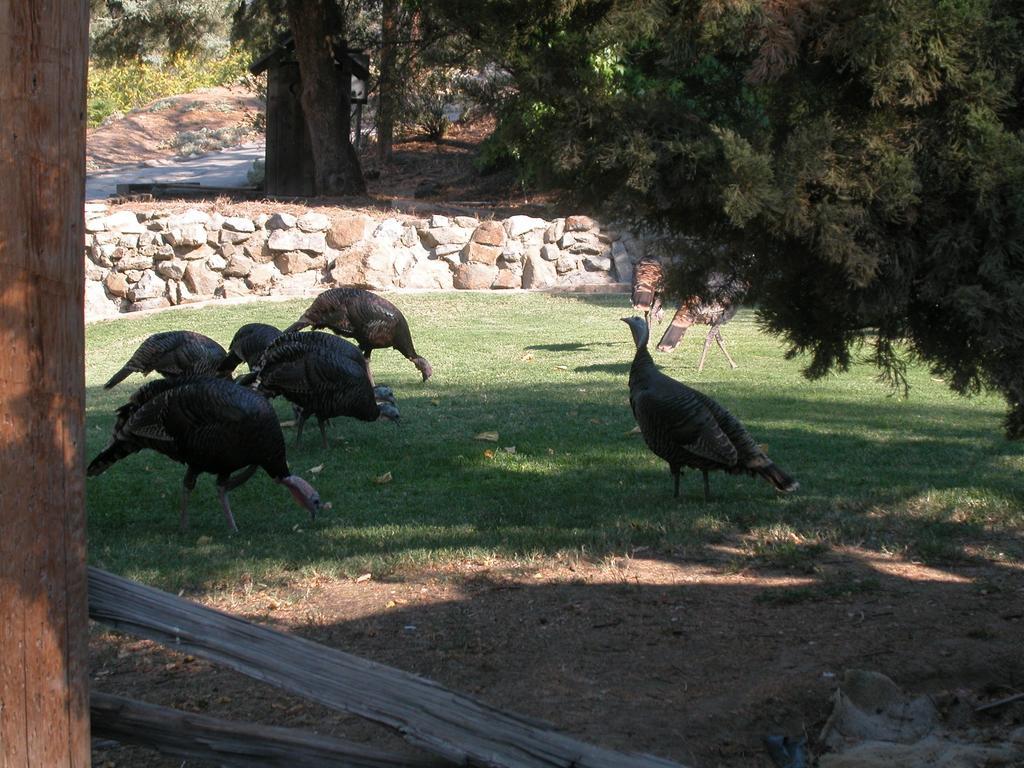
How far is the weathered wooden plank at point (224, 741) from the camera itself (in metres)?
3.04

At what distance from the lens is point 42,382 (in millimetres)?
2768

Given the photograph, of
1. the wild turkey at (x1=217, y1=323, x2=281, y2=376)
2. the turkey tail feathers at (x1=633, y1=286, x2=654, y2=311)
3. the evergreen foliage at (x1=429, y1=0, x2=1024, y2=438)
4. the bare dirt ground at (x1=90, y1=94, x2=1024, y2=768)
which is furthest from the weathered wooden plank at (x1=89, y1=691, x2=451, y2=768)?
the turkey tail feathers at (x1=633, y1=286, x2=654, y2=311)

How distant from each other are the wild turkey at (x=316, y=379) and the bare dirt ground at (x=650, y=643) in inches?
144

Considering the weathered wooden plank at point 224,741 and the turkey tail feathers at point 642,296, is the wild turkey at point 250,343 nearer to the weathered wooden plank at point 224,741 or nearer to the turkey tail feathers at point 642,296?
the turkey tail feathers at point 642,296

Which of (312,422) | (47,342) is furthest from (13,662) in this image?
(312,422)

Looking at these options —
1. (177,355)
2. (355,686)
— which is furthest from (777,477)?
(177,355)

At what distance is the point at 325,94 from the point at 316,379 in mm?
15246

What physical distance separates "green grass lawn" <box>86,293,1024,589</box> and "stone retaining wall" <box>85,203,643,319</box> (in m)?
7.67

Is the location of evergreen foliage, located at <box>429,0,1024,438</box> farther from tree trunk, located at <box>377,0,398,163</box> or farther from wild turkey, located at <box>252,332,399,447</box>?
tree trunk, located at <box>377,0,398,163</box>

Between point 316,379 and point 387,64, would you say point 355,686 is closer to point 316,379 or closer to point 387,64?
point 316,379

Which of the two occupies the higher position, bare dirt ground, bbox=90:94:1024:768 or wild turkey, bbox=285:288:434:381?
wild turkey, bbox=285:288:434:381

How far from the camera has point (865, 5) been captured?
4.68 metres

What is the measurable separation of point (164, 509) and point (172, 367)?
2591mm

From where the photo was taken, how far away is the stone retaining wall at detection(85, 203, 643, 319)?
73.2ft
